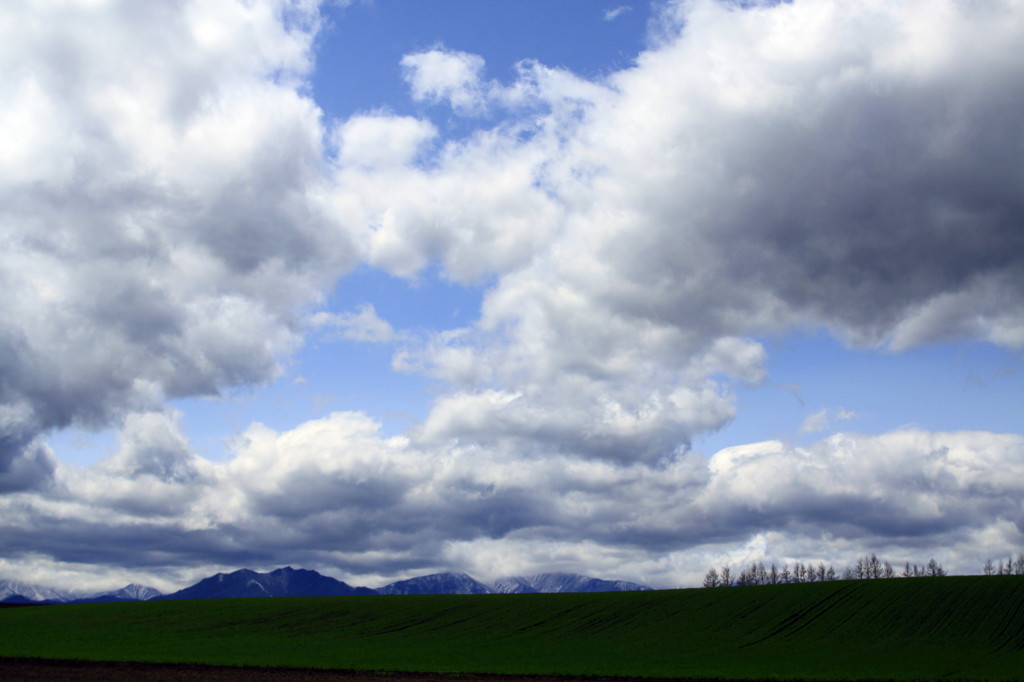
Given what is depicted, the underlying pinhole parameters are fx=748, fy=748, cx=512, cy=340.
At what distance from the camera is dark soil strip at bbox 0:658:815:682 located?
54.2 metres

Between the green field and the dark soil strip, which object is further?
the green field

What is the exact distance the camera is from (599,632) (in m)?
97.3

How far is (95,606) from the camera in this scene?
423 feet

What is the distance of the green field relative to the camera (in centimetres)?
6556

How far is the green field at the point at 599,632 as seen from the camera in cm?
6556

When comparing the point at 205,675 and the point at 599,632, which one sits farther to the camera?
the point at 599,632

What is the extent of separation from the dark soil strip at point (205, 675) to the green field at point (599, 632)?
12.2ft

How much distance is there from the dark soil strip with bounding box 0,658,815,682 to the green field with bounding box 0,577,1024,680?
3719 millimetres

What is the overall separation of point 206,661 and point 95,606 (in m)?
78.4

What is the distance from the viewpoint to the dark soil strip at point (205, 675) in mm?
54250

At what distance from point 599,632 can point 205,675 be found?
5512cm

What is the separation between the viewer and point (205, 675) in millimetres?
56219

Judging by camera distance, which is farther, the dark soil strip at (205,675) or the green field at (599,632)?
the green field at (599,632)

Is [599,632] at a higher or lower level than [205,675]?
lower
